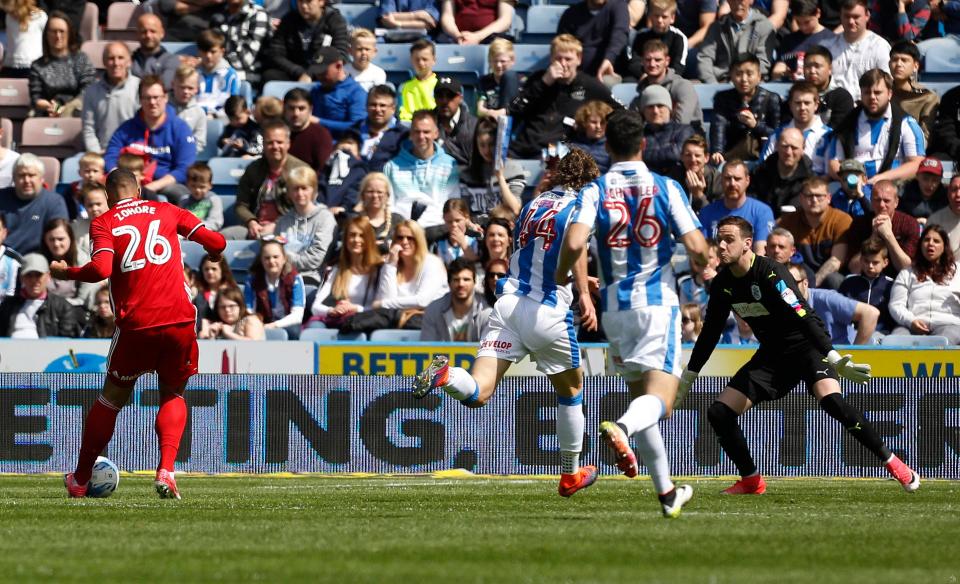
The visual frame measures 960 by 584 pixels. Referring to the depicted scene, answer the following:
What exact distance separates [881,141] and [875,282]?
2.17m

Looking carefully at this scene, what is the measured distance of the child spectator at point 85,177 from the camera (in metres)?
18.5

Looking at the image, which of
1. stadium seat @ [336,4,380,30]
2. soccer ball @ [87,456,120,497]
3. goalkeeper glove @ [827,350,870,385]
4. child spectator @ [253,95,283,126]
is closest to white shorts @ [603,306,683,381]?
goalkeeper glove @ [827,350,870,385]

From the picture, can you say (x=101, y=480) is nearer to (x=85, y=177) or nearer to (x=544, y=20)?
(x=85, y=177)

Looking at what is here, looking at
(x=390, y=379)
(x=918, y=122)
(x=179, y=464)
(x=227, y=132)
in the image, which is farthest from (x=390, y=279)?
(x=918, y=122)

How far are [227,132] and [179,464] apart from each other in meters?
5.97

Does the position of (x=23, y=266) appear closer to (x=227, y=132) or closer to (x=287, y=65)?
(x=227, y=132)

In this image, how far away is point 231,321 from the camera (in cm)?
1630

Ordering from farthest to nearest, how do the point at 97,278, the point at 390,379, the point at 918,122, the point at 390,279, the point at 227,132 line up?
1. the point at 227,132
2. the point at 918,122
3. the point at 390,279
4. the point at 390,379
5. the point at 97,278

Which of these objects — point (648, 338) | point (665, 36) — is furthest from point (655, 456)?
point (665, 36)

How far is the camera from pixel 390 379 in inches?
591

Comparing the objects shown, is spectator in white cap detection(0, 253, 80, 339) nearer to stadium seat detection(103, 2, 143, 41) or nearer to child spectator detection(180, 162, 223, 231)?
child spectator detection(180, 162, 223, 231)

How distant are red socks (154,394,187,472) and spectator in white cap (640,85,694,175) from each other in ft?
25.7

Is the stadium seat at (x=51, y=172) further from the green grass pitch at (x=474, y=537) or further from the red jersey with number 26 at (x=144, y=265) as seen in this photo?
the red jersey with number 26 at (x=144, y=265)

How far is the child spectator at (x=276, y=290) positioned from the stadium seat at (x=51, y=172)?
408cm
